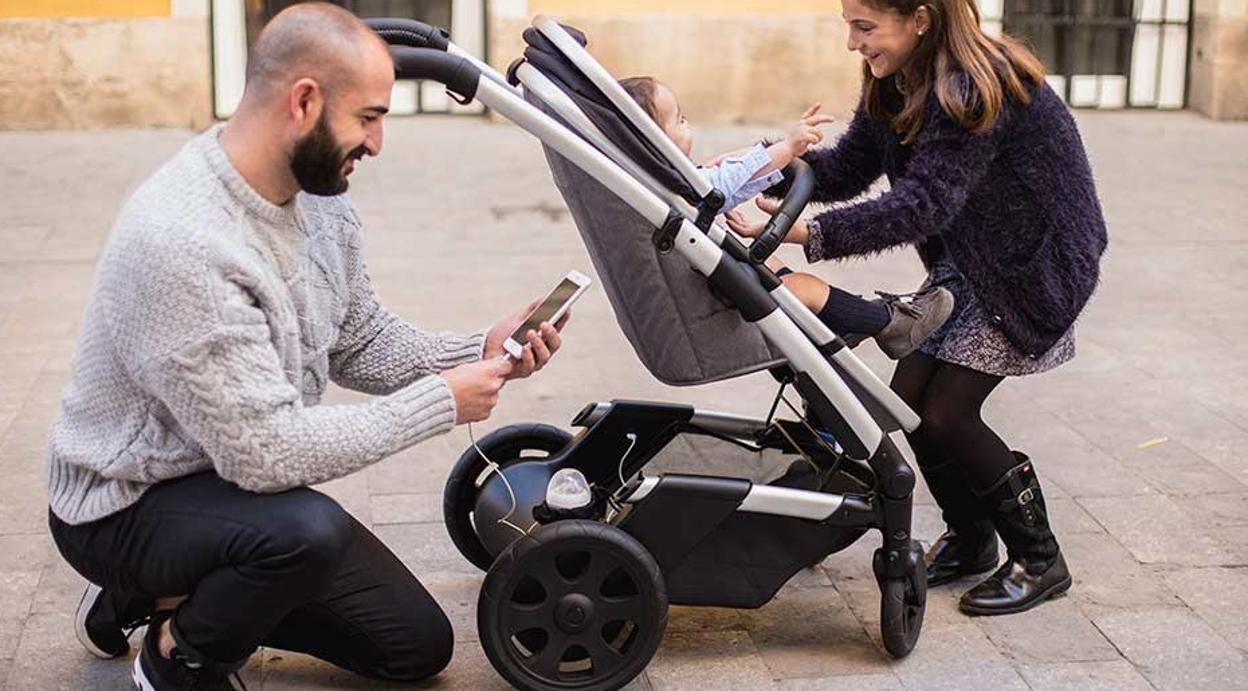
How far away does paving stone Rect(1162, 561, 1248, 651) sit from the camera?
14.3 ft

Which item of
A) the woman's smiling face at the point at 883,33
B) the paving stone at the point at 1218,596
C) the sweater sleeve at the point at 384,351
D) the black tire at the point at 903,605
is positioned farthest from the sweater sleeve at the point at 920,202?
the paving stone at the point at 1218,596

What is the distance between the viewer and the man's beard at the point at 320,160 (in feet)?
11.5

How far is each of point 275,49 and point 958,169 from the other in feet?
4.82

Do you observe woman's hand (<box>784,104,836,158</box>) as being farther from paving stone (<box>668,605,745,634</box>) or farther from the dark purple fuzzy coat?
paving stone (<box>668,605,745,634</box>)

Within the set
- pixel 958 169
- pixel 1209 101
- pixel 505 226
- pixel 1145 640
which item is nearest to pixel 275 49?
pixel 958 169

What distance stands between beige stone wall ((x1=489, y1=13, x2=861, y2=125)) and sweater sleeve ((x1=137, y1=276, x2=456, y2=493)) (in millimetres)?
7771

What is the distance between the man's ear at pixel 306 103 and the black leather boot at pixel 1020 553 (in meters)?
1.82

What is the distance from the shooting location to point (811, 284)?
4.13 m

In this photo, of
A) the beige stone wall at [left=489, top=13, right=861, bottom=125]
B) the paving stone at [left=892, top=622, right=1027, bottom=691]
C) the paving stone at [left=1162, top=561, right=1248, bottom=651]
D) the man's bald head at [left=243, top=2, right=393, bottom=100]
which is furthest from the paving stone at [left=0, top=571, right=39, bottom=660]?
the beige stone wall at [left=489, top=13, right=861, bottom=125]

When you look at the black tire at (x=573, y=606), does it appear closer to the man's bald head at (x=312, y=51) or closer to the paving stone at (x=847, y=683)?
the paving stone at (x=847, y=683)

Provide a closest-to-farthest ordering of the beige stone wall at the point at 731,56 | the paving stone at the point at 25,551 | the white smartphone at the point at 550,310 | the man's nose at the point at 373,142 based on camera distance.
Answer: the man's nose at the point at 373,142 < the white smartphone at the point at 550,310 < the paving stone at the point at 25,551 < the beige stone wall at the point at 731,56

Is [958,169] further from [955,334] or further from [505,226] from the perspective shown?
[505,226]

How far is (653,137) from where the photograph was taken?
3930 mm

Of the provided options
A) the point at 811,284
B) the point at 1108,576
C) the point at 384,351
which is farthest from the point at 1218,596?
the point at 384,351
